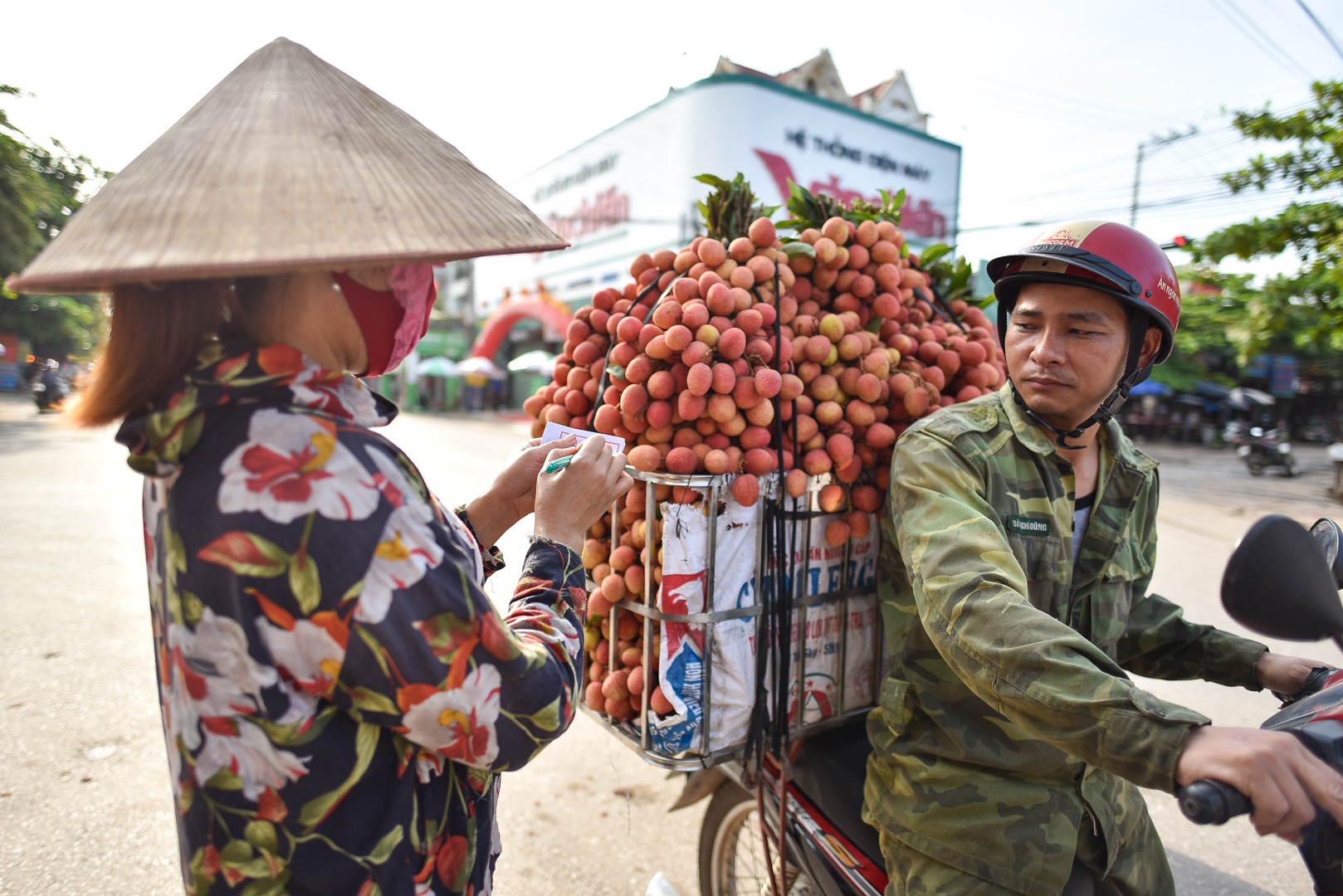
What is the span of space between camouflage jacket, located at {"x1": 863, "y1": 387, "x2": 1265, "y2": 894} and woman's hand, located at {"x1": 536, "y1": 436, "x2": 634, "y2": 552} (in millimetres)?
639

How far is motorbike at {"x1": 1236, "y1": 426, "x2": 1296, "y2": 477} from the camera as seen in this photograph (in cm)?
1480

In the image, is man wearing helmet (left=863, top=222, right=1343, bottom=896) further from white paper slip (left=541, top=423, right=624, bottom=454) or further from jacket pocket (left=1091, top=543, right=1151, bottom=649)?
white paper slip (left=541, top=423, right=624, bottom=454)

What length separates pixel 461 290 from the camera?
49.6m

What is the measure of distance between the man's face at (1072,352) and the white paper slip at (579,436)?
987 millimetres

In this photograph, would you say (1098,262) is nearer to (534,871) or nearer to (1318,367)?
(534,871)

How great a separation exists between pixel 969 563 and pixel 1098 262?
2.57ft

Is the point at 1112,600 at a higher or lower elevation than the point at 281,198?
lower

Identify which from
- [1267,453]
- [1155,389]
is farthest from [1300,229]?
[1155,389]

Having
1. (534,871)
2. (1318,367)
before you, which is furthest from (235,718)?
(1318,367)

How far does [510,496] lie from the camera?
1676mm

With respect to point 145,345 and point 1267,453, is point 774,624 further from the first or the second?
point 1267,453

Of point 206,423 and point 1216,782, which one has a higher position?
point 206,423

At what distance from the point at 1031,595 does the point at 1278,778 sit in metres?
0.71

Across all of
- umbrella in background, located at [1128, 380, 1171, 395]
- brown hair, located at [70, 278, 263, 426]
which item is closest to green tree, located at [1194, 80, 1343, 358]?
brown hair, located at [70, 278, 263, 426]
